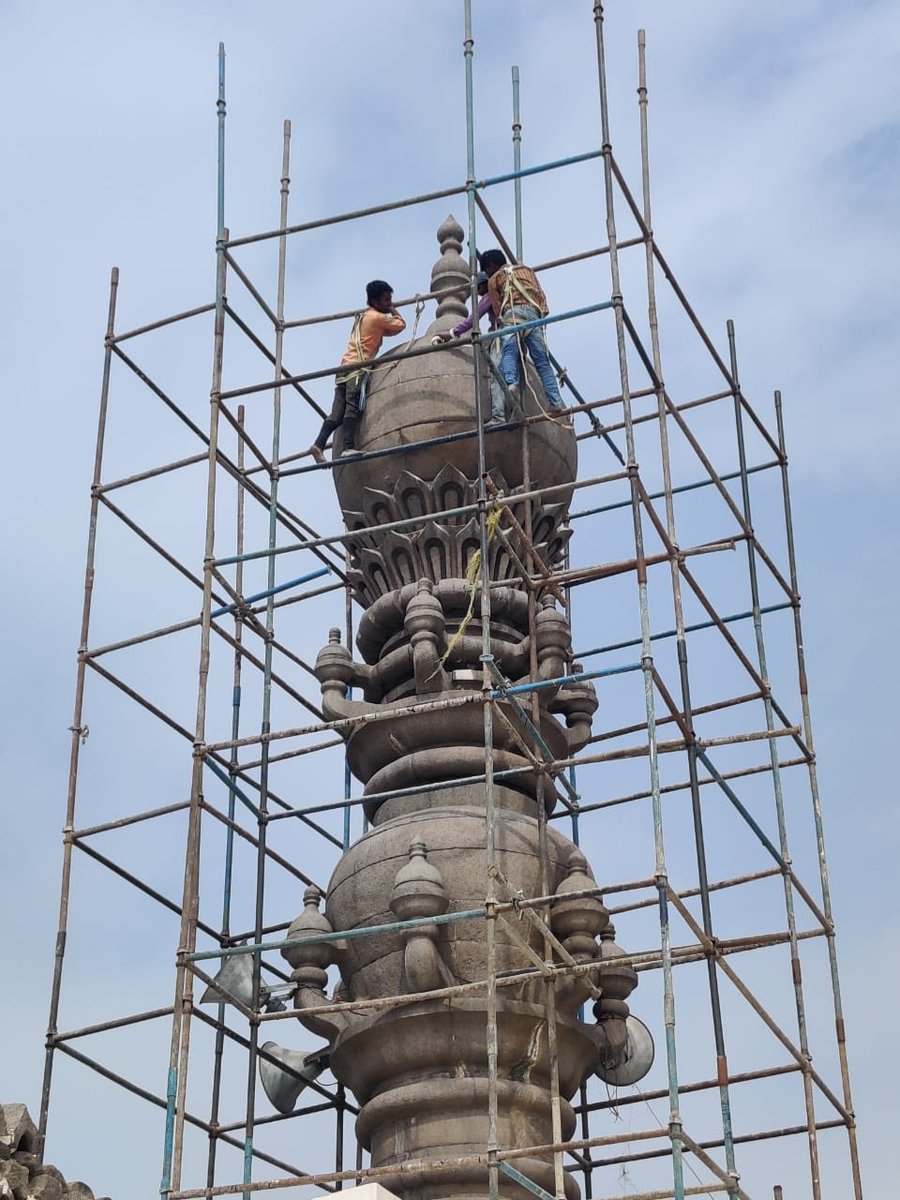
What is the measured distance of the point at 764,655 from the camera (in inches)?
1202

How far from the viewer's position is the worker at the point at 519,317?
29.2m

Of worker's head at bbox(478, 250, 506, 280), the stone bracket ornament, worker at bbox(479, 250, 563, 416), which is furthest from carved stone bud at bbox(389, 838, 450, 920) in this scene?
worker's head at bbox(478, 250, 506, 280)

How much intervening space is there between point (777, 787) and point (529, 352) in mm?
5791

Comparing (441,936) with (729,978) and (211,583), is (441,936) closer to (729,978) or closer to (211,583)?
(729,978)

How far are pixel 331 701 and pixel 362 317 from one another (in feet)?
17.0

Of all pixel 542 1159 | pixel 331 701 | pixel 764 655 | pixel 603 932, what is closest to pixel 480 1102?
pixel 542 1159

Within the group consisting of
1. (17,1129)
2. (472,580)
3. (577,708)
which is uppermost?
(472,580)

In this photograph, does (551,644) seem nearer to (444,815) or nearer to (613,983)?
(444,815)

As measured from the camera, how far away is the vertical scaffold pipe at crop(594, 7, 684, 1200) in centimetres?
2283

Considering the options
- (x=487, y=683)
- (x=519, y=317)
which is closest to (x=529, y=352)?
(x=519, y=317)

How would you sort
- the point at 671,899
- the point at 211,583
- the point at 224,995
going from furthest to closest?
the point at 211,583
the point at 224,995
the point at 671,899

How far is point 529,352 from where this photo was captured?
2956cm

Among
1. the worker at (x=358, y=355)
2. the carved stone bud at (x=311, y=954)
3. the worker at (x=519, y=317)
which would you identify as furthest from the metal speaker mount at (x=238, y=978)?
the worker at (x=519, y=317)

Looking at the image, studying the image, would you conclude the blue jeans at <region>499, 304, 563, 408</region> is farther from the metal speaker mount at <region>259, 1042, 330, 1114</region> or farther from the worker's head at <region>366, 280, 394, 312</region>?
Result: the metal speaker mount at <region>259, 1042, 330, 1114</region>
